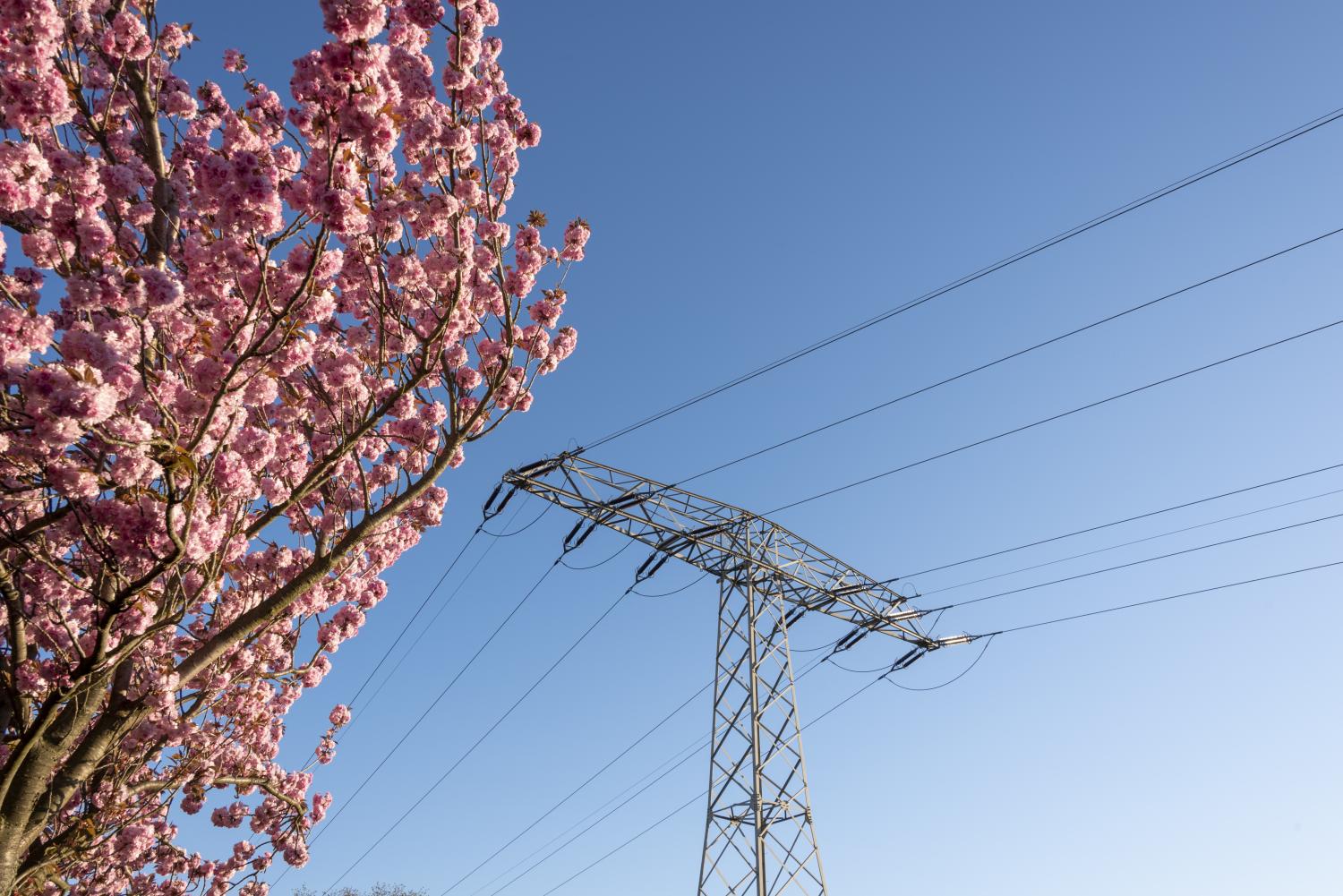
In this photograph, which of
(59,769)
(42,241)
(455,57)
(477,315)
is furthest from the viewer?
(477,315)

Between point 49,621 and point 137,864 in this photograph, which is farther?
point 137,864

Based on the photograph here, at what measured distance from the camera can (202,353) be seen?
5.41 meters

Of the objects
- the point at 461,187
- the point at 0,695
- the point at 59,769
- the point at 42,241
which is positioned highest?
the point at 461,187

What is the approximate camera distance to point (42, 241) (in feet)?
15.9

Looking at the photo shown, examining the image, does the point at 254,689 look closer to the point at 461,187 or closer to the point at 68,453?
the point at 68,453

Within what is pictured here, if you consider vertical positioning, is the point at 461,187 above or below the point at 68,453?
above

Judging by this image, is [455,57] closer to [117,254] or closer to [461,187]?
[461,187]

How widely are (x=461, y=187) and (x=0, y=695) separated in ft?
14.4

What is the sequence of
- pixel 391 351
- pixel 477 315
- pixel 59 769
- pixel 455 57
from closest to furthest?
1. pixel 59 769
2. pixel 455 57
3. pixel 391 351
4. pixel 477 315

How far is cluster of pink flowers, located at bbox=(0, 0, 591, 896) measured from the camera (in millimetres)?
4496

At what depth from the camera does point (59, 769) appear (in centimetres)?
527

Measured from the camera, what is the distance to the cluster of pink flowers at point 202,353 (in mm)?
4496

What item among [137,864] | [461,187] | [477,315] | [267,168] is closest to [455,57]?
[461,187]

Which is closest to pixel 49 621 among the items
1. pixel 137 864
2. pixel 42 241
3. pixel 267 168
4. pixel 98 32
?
pixel 42 241
